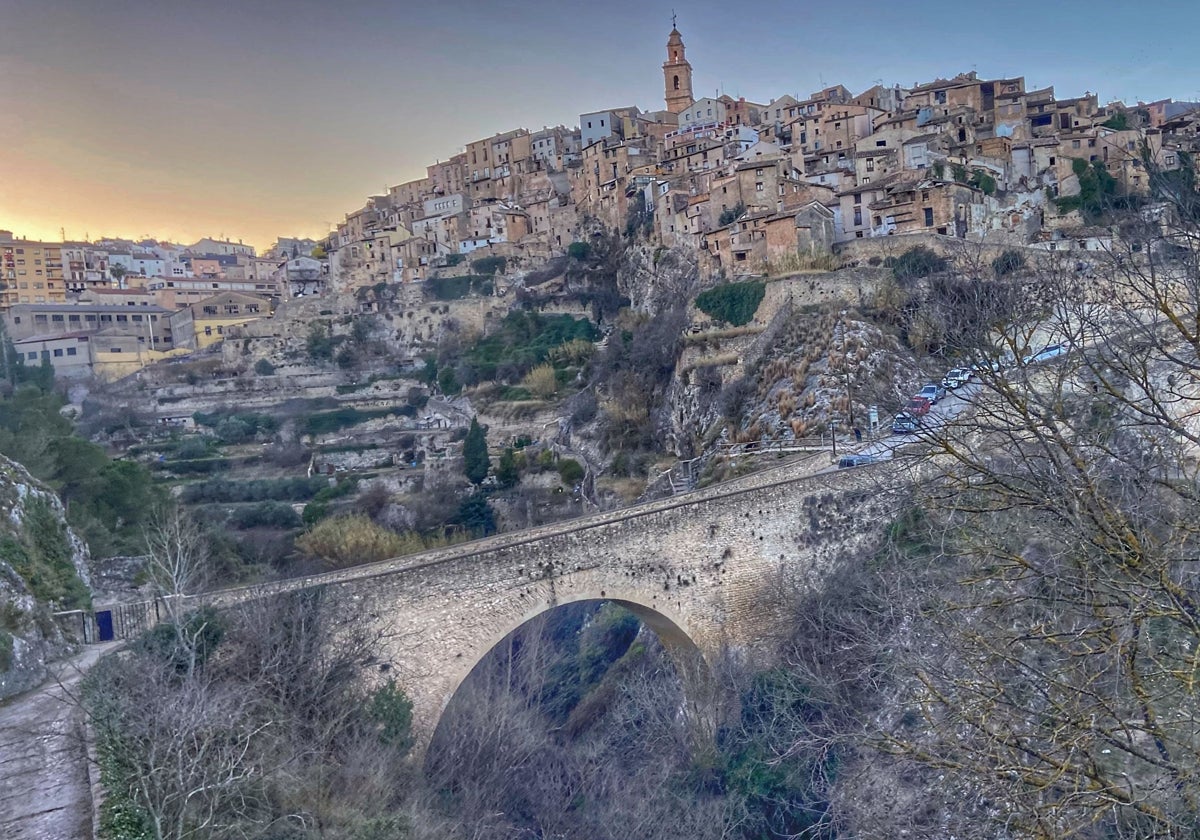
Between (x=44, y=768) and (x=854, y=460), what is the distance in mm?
13819

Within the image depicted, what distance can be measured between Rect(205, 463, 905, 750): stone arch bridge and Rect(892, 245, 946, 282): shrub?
31.2 ft

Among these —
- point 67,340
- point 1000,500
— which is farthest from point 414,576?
point 67,340

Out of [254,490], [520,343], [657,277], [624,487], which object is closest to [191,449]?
[254,490]

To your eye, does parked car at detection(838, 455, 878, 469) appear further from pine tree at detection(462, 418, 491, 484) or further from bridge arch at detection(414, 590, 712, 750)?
pine tree at detection(462, 418, 491, 484)

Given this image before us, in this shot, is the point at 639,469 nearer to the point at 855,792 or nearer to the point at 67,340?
the point at 855,792

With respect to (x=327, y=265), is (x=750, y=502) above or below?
below

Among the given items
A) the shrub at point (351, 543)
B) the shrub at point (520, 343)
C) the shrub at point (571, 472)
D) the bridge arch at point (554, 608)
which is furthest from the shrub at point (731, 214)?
the bridge arch at point (554, 608)

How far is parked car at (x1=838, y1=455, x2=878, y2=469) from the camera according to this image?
54.3 ft

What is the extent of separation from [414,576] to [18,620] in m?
5.19

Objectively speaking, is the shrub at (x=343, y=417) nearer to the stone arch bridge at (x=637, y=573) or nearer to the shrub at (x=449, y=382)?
the shrub at (x=449, y=382)

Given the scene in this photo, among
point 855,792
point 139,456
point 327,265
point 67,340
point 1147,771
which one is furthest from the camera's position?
point 327,265

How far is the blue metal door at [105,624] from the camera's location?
45.0 ft

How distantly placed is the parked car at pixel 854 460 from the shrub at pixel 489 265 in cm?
3532

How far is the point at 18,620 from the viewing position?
11.5 m
